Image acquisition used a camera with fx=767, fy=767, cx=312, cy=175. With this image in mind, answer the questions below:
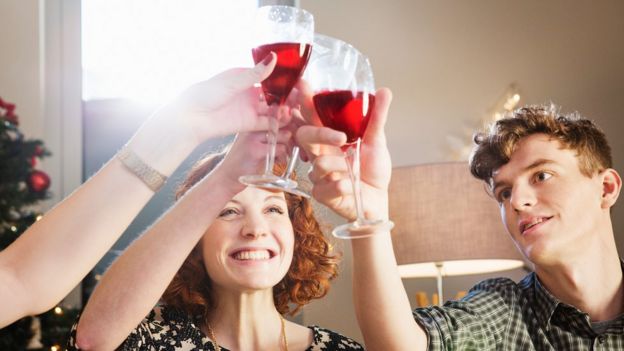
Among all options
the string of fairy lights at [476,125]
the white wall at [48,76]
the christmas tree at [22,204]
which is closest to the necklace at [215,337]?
the christmas tree at [22,204]

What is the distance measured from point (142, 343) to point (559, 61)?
2.82 meters

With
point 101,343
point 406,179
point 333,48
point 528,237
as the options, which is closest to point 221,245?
point 101,343

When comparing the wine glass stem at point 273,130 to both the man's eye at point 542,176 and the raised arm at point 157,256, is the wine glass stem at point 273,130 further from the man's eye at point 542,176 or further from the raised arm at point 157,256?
the man's eye at point 542,176

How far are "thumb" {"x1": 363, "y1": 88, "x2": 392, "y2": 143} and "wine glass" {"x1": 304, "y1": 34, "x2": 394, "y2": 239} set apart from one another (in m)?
0.01

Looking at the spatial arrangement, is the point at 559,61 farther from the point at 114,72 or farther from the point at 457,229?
the point at 114,72

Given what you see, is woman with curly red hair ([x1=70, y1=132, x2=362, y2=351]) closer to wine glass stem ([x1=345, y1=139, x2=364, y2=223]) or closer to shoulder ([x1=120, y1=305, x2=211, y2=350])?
shoulder ([x1=120, y1=305, x2=211, y2=350])

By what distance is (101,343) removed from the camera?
4.60 feet

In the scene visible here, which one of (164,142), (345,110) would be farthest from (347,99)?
(164,142)

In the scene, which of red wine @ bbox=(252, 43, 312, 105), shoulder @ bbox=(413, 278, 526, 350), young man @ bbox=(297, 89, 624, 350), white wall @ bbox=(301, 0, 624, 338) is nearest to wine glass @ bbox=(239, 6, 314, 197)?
red wine @ bbox=(252, 43, 312, 105)

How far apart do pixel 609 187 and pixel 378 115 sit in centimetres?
105

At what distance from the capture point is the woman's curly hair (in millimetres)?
2061

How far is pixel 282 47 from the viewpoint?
1154mm

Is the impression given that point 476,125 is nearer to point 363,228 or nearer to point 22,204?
point 22,204

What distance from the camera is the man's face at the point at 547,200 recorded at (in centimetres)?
182
